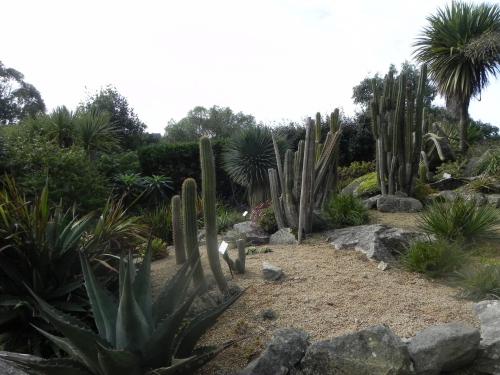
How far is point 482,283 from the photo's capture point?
477 cm

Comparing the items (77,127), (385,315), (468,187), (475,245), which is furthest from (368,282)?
(77,127)

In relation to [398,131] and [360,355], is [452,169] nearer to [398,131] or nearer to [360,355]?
[398,131]

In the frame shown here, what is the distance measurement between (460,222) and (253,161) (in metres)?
7.55

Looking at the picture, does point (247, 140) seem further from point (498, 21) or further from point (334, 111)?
point (498, 21)

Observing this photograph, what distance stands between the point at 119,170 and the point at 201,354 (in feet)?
38.6

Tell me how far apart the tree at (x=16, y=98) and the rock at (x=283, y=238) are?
1088 inches

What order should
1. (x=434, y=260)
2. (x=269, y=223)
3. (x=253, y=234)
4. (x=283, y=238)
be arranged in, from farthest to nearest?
(x=269, y=223)
(x=253, y=234)
(x=283, y=238)
(x=434, y=260)

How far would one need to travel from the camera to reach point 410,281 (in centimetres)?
525

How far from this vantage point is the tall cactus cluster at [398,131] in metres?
8.96

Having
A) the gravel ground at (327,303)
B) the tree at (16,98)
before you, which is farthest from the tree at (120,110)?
the gravel ground at (327,303)

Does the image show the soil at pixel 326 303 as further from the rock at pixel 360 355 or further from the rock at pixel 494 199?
the rock at pixel 494 199

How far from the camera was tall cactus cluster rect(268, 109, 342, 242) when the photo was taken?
7.22 m

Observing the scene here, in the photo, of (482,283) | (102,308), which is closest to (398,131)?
(482,283)

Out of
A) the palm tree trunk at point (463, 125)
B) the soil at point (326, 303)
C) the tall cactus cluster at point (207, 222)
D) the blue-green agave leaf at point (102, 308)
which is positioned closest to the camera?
the blue-green agave leaf at point (102, 308)
